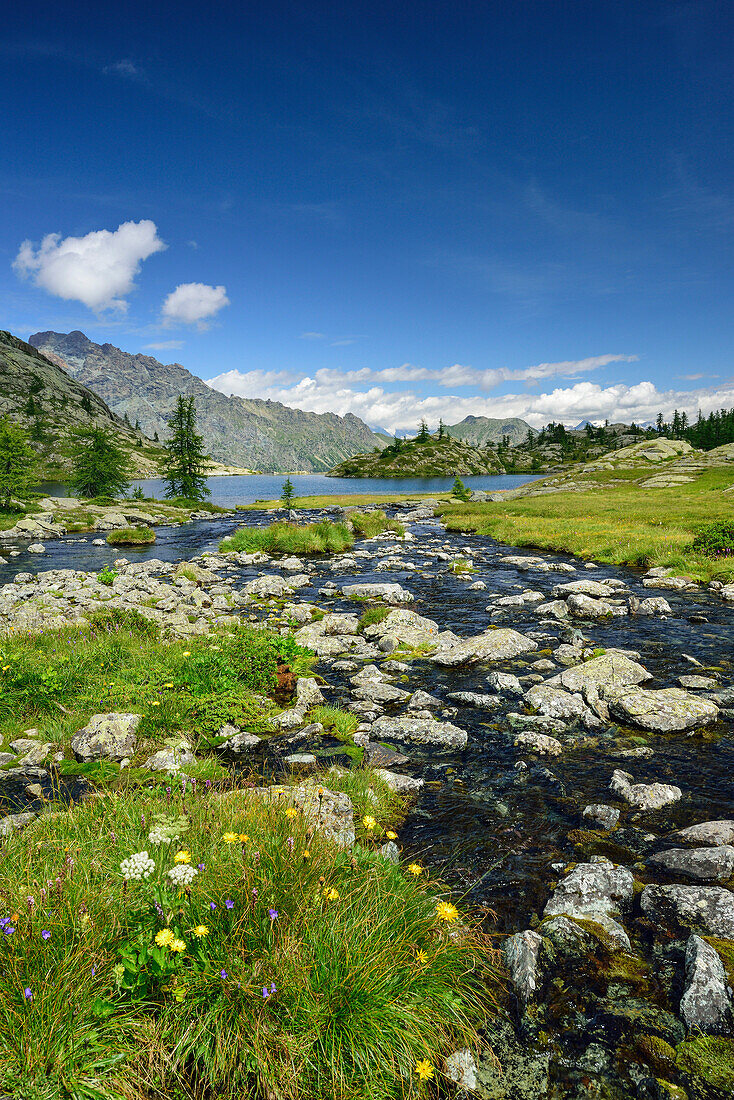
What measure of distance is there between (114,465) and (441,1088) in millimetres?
79244

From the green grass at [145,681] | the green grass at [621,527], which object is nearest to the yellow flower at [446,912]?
the green grass at [145,681]

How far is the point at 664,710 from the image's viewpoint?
10.6 metres

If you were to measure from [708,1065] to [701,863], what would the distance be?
2.65 meters

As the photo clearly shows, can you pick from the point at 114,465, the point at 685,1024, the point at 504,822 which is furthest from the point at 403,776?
the point at 114,465

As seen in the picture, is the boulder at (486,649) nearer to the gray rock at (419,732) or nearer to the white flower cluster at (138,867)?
the gray rock at (419,732)

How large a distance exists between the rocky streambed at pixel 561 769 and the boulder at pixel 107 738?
42.0 inches

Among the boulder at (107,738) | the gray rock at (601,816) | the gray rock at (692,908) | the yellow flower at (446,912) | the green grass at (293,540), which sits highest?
the green grass at (293,540)

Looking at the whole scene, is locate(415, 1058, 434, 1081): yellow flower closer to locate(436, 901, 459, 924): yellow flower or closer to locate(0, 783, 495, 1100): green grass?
locate(0, 783, 495, 1100): green grass

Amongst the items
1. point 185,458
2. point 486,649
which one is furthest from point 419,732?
point 185,458

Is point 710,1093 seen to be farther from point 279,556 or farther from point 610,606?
point 279,556

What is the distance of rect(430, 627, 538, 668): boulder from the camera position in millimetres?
14500

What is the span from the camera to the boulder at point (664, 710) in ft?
33.6

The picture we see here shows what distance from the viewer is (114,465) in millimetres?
70688

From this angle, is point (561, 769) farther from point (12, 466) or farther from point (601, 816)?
point (12, 466)
